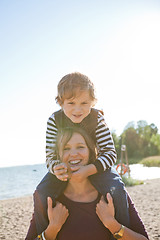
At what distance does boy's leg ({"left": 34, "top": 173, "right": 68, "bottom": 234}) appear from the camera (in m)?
2.22

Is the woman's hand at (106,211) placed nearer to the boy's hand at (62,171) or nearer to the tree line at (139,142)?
the boy's hand at (62,171)

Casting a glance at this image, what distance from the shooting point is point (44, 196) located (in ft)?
7.40

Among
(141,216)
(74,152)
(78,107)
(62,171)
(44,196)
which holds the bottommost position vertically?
(141,216)

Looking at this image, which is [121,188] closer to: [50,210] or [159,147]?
[50,210]

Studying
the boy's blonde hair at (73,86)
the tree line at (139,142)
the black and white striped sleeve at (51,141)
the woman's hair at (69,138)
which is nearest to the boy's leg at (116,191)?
the woman's hair at (69,138)

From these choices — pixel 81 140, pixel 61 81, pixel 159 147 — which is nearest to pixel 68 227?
pixel 81 140

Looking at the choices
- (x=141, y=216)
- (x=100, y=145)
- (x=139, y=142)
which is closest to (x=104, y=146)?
(x=100, y=145)

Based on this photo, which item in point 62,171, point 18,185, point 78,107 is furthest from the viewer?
point 18,185

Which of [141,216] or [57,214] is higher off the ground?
[57,214]

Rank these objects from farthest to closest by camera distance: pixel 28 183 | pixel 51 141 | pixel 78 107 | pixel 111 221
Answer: pixel 28 183 < pixel 51 141 < pixel 78 107 < pixel 111 221

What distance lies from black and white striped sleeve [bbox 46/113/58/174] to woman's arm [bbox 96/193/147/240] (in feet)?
1.85

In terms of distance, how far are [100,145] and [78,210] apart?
671 mm

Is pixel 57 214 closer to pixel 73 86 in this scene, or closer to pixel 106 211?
pixel 106 211

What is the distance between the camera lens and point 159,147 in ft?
174
